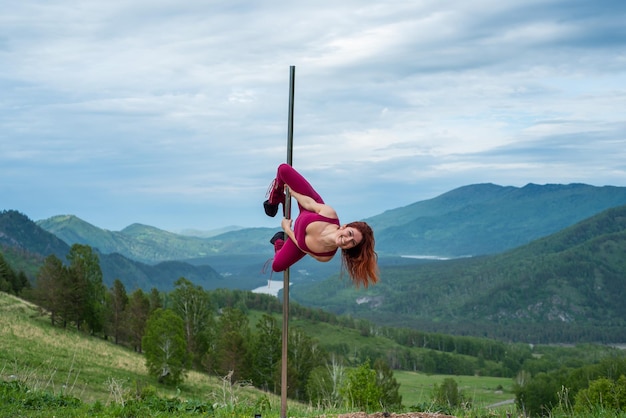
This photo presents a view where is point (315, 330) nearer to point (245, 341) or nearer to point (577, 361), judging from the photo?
point (577, 361)

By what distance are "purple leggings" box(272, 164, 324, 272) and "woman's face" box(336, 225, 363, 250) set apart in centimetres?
69

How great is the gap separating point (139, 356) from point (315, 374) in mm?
19371

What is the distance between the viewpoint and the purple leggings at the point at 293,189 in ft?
30.6

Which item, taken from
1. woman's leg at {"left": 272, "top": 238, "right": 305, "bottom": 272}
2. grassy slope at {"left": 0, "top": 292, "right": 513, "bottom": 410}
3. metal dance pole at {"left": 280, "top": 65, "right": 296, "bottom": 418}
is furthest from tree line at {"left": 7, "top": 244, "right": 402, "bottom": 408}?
woman's leg at {"left": 272, "top": 238, "right": 305, "bottom": 272}

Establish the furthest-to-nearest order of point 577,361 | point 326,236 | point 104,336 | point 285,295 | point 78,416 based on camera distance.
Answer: point 577,361
point 104,336
point 78,416
point 285,295
point 326,236

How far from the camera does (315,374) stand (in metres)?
63.9

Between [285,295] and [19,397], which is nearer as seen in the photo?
[285,295]

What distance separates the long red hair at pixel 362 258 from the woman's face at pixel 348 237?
3.7 inches

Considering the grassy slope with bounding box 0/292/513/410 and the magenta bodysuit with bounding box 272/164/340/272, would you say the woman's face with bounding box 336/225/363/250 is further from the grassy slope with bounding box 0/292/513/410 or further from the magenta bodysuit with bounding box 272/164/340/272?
the grassy slope with bounding box 0/292/513/410

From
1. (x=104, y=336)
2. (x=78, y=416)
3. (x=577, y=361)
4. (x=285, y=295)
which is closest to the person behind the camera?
(x=285, y=295)

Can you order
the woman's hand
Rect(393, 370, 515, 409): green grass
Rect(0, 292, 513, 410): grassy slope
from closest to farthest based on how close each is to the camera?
the woman's hand
Rect(0, 292, 513, 410): grassy slope
Rect(393, 370, 515, 409): green grass

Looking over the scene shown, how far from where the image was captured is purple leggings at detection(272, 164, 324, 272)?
30.6 ft

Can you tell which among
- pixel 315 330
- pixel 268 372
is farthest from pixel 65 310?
pixel 315 330

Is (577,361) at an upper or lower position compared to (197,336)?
lower
